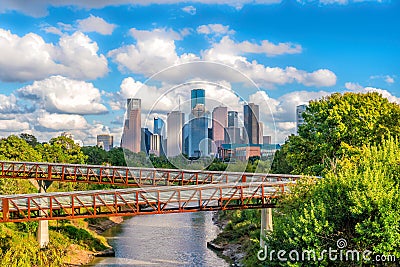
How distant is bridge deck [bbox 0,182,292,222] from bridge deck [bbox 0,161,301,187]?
2.62 m

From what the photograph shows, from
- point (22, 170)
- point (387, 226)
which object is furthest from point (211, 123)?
point (22, 170)

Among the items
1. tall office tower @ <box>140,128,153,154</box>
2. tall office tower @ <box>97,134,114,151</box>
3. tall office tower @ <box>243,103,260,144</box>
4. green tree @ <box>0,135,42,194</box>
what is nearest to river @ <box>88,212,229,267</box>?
tall office tower @ <box>140,128,153,154</box>

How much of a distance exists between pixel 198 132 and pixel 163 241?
1804cm

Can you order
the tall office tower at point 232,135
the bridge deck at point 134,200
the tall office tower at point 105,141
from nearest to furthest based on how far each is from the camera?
the tall office tower at point 232,135 < the bridge deck at point 134,200 < the tall office tower at point 105,141

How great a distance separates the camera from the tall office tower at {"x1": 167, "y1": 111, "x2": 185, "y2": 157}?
2469 centimetres

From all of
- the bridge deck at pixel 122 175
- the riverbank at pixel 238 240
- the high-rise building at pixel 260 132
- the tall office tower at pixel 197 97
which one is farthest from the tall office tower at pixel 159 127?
the riverbank at pixel 238 240

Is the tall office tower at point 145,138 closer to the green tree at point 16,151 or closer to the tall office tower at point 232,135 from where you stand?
the tall office tower at point 232,135

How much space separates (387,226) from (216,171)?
18281 mm

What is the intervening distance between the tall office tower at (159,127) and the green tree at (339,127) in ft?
47.8

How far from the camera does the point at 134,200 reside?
3083 cm

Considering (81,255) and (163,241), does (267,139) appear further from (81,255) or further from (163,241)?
(163,241)

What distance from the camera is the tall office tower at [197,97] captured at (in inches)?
982

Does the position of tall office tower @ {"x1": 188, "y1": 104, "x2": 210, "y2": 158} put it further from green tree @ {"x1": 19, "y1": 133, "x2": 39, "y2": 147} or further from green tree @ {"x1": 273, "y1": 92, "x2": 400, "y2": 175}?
A: green tree @ {"x1": 19, "y1": 133, "x2": 39, "y2": 147}

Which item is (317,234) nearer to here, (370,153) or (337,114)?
(370,153)
